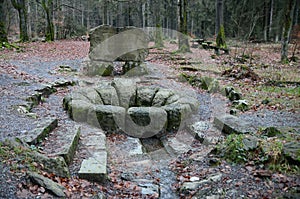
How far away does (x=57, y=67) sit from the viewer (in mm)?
12344

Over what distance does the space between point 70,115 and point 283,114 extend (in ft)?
16.8

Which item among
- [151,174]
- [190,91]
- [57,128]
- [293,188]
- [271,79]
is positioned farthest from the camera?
[271,79]

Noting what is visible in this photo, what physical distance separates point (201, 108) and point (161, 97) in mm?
1200

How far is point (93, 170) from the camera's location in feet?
14.4

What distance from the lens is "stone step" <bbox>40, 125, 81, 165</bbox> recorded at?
4.62 meters

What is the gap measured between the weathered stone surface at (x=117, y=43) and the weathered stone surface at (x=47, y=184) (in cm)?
842

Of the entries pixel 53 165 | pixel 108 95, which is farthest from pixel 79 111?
pixel 53 165

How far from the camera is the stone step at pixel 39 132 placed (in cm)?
472

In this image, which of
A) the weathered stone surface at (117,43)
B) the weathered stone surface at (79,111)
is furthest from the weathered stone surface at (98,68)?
the weathered stone surface at (79,111)

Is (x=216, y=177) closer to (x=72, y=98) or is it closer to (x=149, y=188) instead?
(x=149, y=188)

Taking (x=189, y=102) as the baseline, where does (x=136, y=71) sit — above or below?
above

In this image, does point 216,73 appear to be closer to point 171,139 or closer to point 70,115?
point 171,139

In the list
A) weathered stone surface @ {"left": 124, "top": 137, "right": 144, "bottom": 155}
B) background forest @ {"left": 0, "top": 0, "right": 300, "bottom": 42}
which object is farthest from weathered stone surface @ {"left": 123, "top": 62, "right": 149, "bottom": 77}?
background forest @ {"left": 0, "top": 0, "right": 300, "bottom": 42}

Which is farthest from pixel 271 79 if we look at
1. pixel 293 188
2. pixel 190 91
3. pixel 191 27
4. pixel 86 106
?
pixel 191 27
